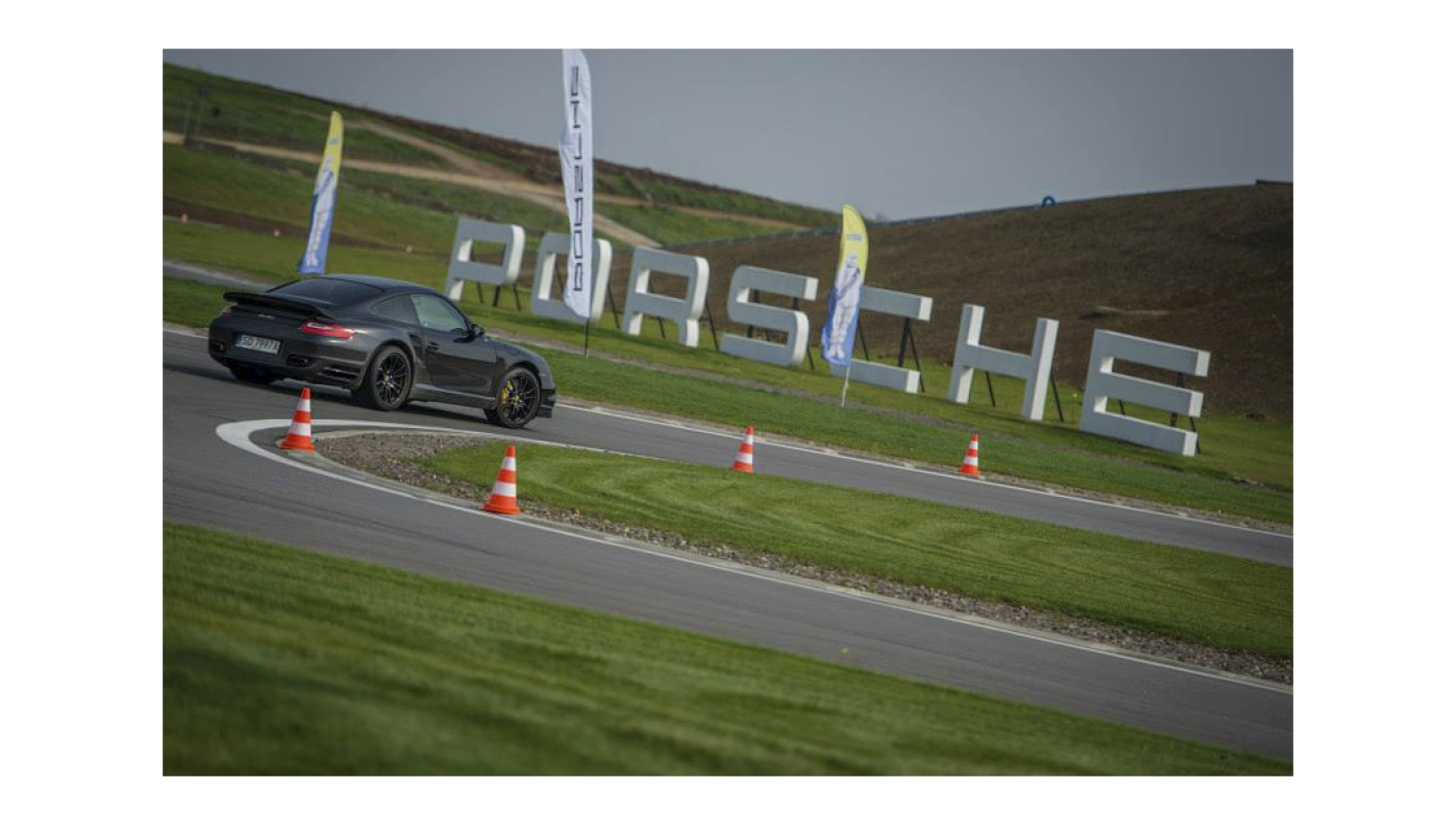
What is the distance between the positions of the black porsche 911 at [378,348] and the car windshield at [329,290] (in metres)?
0.01

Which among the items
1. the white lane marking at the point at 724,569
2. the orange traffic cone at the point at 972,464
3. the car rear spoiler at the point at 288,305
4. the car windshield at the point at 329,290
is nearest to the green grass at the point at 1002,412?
the orange traffic cone at the point at 972,464

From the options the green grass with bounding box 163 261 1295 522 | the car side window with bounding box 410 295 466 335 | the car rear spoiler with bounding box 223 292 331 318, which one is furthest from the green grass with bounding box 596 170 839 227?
the car rear spoiler with bounding box 223 292 331 318

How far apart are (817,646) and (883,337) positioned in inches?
1885

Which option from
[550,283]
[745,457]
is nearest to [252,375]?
[745,457]

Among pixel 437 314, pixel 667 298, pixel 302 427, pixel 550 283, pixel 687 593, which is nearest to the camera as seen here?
pixel 687 593

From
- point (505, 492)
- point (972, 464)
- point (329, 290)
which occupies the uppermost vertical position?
point (329, 290)

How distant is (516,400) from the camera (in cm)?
1753

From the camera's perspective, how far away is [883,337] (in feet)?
184

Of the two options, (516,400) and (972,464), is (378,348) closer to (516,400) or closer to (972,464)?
(516,400)

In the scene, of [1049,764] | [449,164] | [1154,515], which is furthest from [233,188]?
[1049,764]

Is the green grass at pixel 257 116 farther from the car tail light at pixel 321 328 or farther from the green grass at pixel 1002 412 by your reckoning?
the car tail light at pixel 321 328

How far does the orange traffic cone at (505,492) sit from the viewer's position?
38.2 ft

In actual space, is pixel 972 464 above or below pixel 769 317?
below

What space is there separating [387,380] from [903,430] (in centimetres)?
1266
